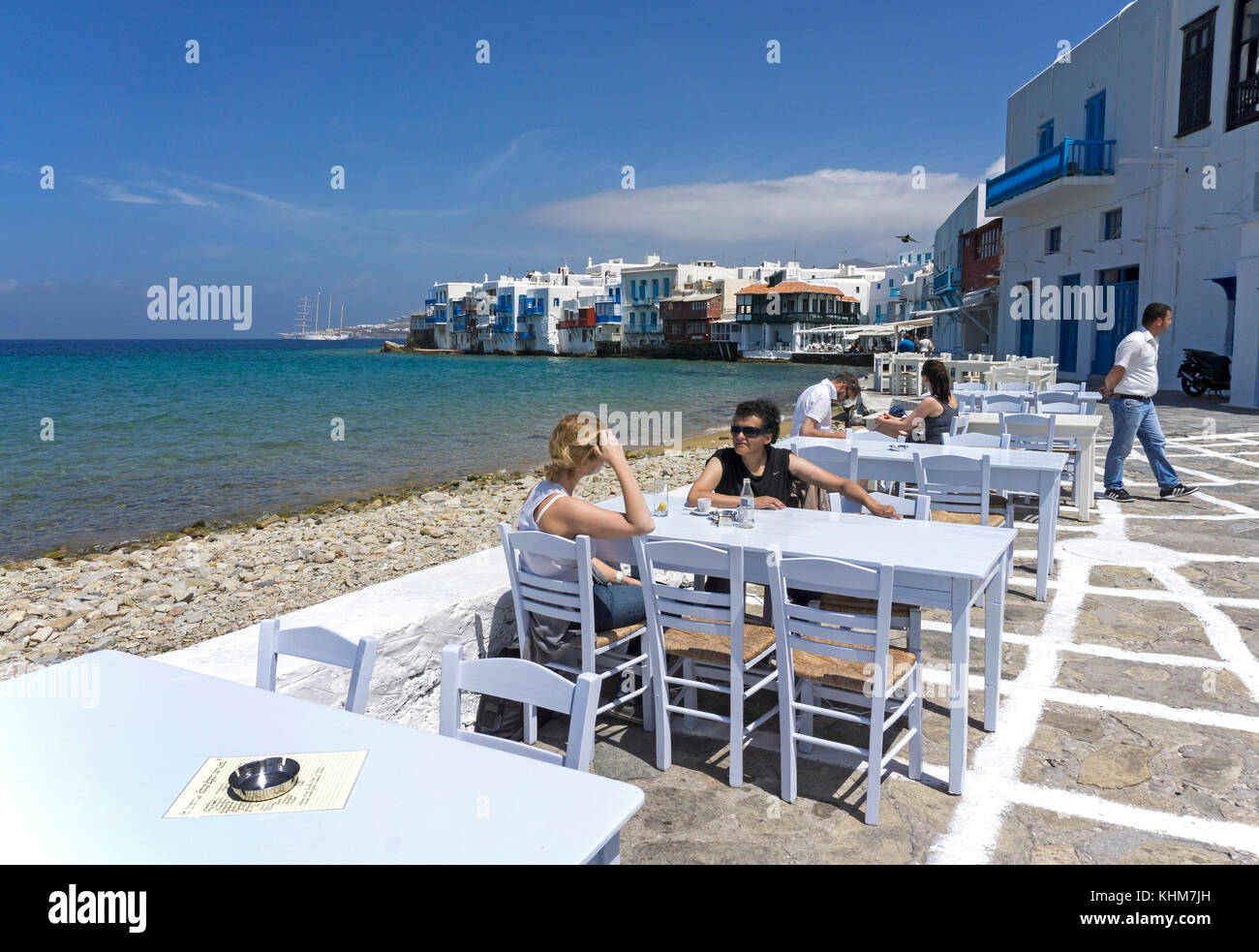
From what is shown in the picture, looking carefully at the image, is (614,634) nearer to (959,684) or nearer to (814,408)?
(959,684)

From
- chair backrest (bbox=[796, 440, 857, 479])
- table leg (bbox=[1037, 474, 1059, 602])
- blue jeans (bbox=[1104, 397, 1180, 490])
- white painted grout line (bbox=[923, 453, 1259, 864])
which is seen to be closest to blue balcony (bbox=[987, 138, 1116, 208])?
blue jeans (bbox=[1104, 397, 1180, 490])

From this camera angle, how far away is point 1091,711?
394cm

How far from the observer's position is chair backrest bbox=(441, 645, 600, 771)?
6.88 ft

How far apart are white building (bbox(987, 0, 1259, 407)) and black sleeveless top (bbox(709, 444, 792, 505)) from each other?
47.1ft

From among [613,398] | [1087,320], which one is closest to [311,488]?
[1087,320]

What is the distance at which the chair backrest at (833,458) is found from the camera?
20.7ft

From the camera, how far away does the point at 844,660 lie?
10.6 feet

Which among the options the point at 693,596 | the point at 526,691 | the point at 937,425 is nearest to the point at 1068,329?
the point at 937,425

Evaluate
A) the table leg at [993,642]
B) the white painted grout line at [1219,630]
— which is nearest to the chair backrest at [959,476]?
the white painted grout line at [1219,630]

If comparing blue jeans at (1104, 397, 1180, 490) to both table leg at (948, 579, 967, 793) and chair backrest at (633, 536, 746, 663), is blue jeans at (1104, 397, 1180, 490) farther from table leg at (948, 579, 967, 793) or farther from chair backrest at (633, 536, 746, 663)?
chair backrest at (633, 536, 746, 663)

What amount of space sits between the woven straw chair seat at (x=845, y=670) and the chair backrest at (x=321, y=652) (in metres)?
1.54

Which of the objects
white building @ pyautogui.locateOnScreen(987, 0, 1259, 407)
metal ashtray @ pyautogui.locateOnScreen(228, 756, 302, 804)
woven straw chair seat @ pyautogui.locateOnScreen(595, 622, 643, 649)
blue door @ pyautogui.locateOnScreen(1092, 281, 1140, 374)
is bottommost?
woven straw chair seat @ pyautogui.locateOnScreen(595, 622, 643, 649)

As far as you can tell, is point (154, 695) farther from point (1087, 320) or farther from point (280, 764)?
point (1087, 320)
